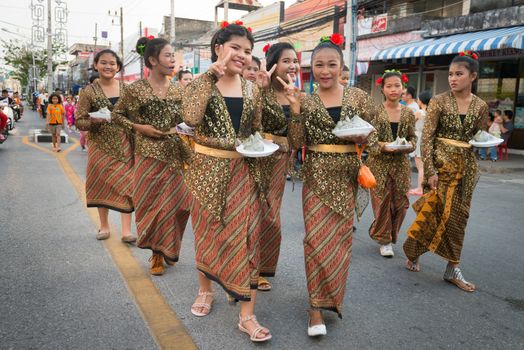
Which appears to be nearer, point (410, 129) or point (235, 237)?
point (235, 237)

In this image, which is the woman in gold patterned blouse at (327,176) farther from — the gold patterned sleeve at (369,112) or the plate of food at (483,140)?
the plate of food at (483,140)

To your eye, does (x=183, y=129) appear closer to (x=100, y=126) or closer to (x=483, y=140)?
(x=100, y=126)

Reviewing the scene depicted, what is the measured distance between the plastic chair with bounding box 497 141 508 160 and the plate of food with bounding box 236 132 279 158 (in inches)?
476

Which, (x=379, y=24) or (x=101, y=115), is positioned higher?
(x=379, y=24)

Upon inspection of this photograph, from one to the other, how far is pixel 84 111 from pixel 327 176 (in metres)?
2.93

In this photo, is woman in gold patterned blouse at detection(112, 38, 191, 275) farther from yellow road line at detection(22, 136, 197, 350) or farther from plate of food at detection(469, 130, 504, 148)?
plate of food at detection(469, 130, 504, 148)

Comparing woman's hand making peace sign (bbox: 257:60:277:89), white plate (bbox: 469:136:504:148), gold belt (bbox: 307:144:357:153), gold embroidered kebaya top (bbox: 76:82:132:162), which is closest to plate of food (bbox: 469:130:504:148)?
white plate (bbox: 469:136:504:148)

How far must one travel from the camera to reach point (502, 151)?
44.3 ft

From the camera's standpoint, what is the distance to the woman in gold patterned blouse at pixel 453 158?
3832 millimetres

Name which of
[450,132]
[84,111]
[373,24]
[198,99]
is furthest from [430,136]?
[373,24]

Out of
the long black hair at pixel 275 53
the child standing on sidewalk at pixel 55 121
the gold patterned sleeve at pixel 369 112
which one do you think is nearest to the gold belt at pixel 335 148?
the gold patterned sleeve at pixel 369 112

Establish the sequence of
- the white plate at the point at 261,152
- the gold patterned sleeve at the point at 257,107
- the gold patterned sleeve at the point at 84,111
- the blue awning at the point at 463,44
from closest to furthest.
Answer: the white plate at the point at 261,152 < the gold patterned sleeve at the point at 257,107 < the gold patterned sleeve at the point at 84,111 < the blue awning at the point at 463,44

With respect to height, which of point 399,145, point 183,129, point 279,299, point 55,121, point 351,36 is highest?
point 351,36

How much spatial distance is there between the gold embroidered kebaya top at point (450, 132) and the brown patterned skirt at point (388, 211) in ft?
2.42
